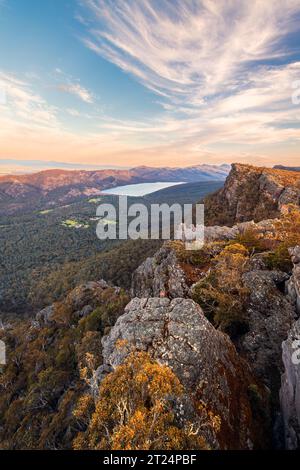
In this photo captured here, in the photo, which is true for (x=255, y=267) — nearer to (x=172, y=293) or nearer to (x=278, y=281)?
(x=278, y=281)

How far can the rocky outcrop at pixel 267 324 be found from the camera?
19.5 meters

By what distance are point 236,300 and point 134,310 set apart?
10.1 metres

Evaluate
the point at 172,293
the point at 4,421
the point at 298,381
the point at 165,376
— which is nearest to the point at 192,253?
the point at 172,293

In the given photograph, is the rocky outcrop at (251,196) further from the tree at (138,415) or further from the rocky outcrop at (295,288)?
the tree at (138,415)

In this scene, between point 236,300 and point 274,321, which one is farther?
point 236,300

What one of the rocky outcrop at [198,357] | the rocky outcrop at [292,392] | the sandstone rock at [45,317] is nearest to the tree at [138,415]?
the rocky outcrop at [198,357]

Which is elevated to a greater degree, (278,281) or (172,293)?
(278,281)

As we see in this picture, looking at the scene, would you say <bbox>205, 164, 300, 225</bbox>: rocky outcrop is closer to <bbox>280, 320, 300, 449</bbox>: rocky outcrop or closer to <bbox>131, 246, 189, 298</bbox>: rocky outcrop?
<bbox>131, 246, 189, 298</bbox>: rocky outcrop

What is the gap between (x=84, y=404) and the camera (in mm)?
12039

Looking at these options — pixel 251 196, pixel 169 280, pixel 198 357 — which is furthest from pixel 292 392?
pixel 251 196

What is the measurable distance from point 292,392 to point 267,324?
23.9 ft

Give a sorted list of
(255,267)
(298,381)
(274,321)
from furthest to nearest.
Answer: (255,267) → (274,321) → (298,381)

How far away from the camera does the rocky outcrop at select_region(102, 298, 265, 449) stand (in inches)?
515

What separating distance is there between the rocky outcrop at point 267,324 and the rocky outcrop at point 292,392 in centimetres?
305
